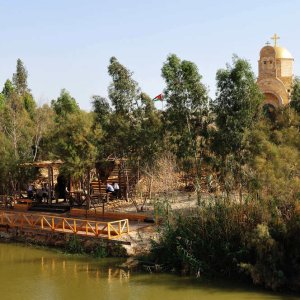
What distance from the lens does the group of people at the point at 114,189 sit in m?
23.8

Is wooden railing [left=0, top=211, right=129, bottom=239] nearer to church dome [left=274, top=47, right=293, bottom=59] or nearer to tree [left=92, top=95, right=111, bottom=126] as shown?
tree [left=92, top=95, right=111, bottom=126]

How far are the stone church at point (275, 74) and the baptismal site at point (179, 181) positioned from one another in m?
0.08

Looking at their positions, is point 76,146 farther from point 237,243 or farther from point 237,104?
point 237,243

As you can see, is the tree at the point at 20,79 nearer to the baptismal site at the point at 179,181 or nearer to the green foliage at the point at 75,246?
the baptismal site at the point at 179,181

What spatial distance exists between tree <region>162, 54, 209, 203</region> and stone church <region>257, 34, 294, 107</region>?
727 cm

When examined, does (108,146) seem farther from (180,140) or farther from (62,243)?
(62,243)

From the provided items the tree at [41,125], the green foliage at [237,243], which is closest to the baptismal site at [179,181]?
the green foliage at [237,243]

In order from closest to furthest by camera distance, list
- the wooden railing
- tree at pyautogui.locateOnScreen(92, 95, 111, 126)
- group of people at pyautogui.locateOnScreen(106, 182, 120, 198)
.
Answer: the wooden railing → tree at pyautogui.locateOnScreen(92, 95, 111, 126) → group of people at pyautogui.locateOnScreen(106, 182, 120, 198)

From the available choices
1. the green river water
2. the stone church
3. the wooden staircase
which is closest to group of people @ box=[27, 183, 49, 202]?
the wooden staircase

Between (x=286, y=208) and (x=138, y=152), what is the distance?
946 centimetres

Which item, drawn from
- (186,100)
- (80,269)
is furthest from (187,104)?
(80,269)

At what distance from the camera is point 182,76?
2080 cm

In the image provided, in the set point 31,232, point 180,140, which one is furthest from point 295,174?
point 31,232

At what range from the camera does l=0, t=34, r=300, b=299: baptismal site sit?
14.8 m
